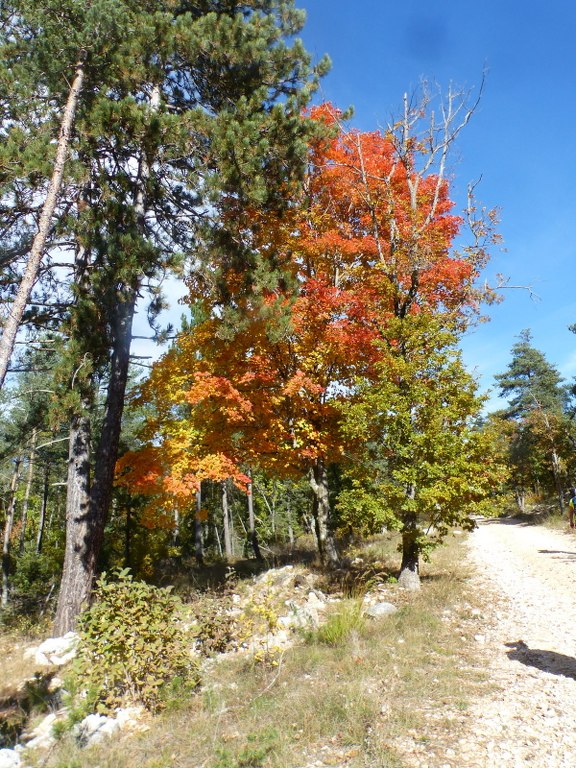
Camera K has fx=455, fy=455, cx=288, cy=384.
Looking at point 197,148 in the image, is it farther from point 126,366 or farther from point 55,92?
point 126,366

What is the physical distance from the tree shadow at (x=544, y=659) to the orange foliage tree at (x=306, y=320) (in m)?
5.66

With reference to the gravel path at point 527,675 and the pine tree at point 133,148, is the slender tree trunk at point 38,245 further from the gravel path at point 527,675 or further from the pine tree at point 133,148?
the gravel path at point 527,675

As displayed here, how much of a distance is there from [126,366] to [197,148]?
4.95 m

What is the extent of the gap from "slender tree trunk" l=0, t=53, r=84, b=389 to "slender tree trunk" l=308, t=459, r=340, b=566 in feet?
28.0

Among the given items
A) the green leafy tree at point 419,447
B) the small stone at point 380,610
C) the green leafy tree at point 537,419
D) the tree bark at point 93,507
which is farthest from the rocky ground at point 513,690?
the green leafy tree at point 537,419

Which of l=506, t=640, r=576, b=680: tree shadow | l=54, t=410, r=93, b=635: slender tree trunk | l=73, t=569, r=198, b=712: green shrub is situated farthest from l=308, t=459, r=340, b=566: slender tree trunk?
l=73, t=569, r=198, b=712: green shrub

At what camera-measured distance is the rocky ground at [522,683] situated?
3.92 m

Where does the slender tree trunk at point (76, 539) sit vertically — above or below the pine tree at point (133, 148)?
below

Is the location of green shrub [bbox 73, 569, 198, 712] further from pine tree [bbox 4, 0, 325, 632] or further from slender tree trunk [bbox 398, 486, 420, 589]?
slender tree trunk [bbox 398, 486, 420, 589]

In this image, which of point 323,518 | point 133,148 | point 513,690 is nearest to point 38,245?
point 133,148

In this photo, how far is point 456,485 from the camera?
28.7 feet

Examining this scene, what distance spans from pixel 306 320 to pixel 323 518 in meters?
5.77

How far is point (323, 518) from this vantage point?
13180 mm

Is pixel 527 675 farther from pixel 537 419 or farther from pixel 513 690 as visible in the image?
pixel 537 419
